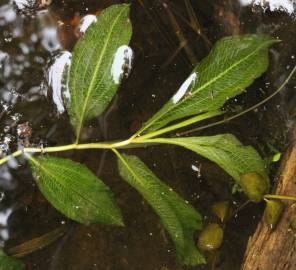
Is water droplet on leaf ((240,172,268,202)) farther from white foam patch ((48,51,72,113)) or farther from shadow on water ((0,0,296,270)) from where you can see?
white foam patch ((48,51,72,113))

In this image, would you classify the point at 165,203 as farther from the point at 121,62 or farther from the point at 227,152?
the point at 121,62

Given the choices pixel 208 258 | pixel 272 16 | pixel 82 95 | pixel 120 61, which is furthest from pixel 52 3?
pixel 208 258

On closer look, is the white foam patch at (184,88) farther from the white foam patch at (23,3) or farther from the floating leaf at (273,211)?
the white foam patch at (23,3)

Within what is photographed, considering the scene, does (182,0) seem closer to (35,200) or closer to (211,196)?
(211,196)

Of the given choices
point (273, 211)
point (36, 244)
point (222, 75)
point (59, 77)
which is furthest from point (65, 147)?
point (273, 211)

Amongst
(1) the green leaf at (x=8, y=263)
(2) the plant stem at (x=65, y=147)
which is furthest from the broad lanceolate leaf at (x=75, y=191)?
(1) the green leaf at (x=8, y=263)
